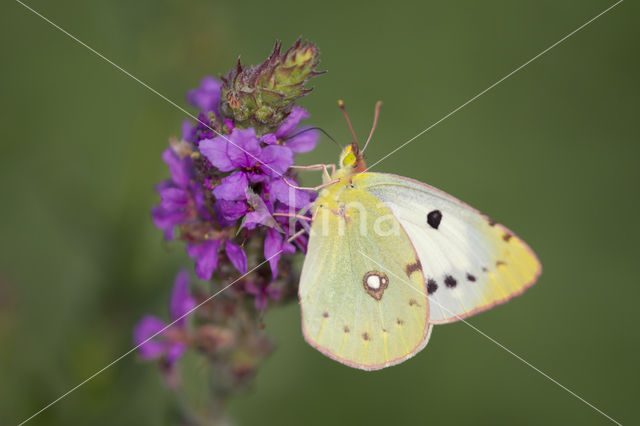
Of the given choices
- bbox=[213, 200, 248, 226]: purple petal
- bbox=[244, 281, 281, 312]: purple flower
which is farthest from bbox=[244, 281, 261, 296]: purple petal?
bbox=[213, 200, 248, 226]: purple petal

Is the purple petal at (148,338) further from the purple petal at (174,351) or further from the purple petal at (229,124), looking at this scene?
the purple petal at (229,124)

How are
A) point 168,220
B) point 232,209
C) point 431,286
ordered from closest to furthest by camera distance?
point 232,209 < point 168,220 < point 431,286

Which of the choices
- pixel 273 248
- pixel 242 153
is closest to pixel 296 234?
pixel 273 248

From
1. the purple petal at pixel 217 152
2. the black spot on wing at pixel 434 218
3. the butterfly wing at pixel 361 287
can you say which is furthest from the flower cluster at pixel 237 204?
the black spot on wing at pixel 434 218

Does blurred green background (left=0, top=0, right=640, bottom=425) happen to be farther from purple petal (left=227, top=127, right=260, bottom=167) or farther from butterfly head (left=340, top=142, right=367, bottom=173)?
butterfly head (left=340, top=142, right=367, bottom=173)

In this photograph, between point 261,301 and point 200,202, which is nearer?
point 200,202

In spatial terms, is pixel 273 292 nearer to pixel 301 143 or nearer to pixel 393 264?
pixel 393 264

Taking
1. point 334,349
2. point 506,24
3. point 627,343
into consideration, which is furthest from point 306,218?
point 506,24
